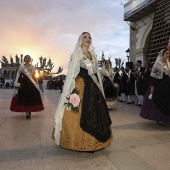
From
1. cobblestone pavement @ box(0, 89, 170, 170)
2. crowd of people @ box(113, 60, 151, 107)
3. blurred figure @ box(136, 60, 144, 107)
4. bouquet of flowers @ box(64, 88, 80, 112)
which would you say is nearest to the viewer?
cobblestone pavement @ box(0, 89, 170, 170)

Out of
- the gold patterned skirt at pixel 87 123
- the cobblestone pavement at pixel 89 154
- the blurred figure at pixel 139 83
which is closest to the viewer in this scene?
the cobblestone pavement at pixel 89 154

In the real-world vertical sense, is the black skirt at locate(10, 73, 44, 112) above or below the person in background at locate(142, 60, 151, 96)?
below

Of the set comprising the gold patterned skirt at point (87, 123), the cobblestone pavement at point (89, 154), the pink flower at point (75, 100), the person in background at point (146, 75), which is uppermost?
the person in background at point (146, 75)

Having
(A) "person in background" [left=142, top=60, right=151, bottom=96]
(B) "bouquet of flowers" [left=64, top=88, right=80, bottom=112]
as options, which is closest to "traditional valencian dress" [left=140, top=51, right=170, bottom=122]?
(B) "bouquet of flowers" [left=64, top=88, right=80, bottom=112]

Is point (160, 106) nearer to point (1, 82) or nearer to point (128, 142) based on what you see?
point (128, 142)

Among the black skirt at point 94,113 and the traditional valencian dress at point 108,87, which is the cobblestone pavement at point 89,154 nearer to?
the black skirt at point 94,113

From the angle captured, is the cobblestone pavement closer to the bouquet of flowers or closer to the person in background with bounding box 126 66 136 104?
the bouquet of flowers

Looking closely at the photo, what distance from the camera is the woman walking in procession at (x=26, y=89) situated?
661 cm

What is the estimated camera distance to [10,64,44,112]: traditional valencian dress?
21.7 feet

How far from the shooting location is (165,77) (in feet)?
17.8

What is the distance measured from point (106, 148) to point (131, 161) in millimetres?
615

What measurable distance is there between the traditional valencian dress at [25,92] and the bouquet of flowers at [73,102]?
3245 mm

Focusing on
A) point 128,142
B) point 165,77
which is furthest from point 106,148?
point 165,77

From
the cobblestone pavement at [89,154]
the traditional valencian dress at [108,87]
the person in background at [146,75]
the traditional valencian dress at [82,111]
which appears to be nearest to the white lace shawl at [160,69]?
the cobblestone pavement at [89,154]
